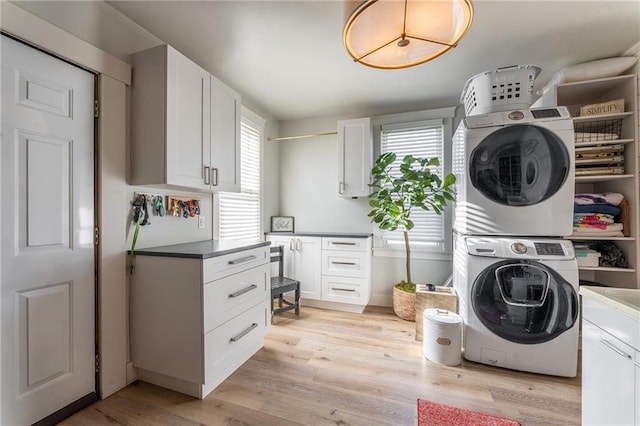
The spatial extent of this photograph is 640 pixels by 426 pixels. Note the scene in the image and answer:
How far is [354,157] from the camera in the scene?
325 centimetres

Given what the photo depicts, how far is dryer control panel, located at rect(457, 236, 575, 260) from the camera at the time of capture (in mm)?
1845

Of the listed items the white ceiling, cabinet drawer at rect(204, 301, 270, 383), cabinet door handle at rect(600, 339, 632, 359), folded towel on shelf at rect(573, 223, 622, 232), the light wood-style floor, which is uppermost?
the white ceiling

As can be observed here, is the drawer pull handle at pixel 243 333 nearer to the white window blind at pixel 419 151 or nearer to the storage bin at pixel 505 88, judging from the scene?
the white window blind at pixel 419 151

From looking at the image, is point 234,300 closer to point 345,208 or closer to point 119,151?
point 119,151

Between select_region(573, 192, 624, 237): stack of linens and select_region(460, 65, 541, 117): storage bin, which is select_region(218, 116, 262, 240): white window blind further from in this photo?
select_region(573, 192, 624, 237): stack of linens

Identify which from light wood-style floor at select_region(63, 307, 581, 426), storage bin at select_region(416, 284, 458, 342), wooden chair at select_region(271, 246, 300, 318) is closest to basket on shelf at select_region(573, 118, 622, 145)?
storage bin at select_region(416, 284, 458, 342)

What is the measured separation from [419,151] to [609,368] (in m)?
2.69

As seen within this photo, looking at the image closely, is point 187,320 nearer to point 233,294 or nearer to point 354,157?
point 233,294

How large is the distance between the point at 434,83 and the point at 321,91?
119 centimetres

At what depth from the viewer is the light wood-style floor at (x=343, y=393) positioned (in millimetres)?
1482

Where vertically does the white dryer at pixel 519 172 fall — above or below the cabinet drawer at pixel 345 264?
above

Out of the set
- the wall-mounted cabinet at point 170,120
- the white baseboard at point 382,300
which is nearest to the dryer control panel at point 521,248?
the white baseboard at point 382,300

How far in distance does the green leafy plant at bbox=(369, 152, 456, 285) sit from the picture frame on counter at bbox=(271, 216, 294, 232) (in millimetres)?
1247

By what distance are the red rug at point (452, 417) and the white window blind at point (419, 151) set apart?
1.90 meters
